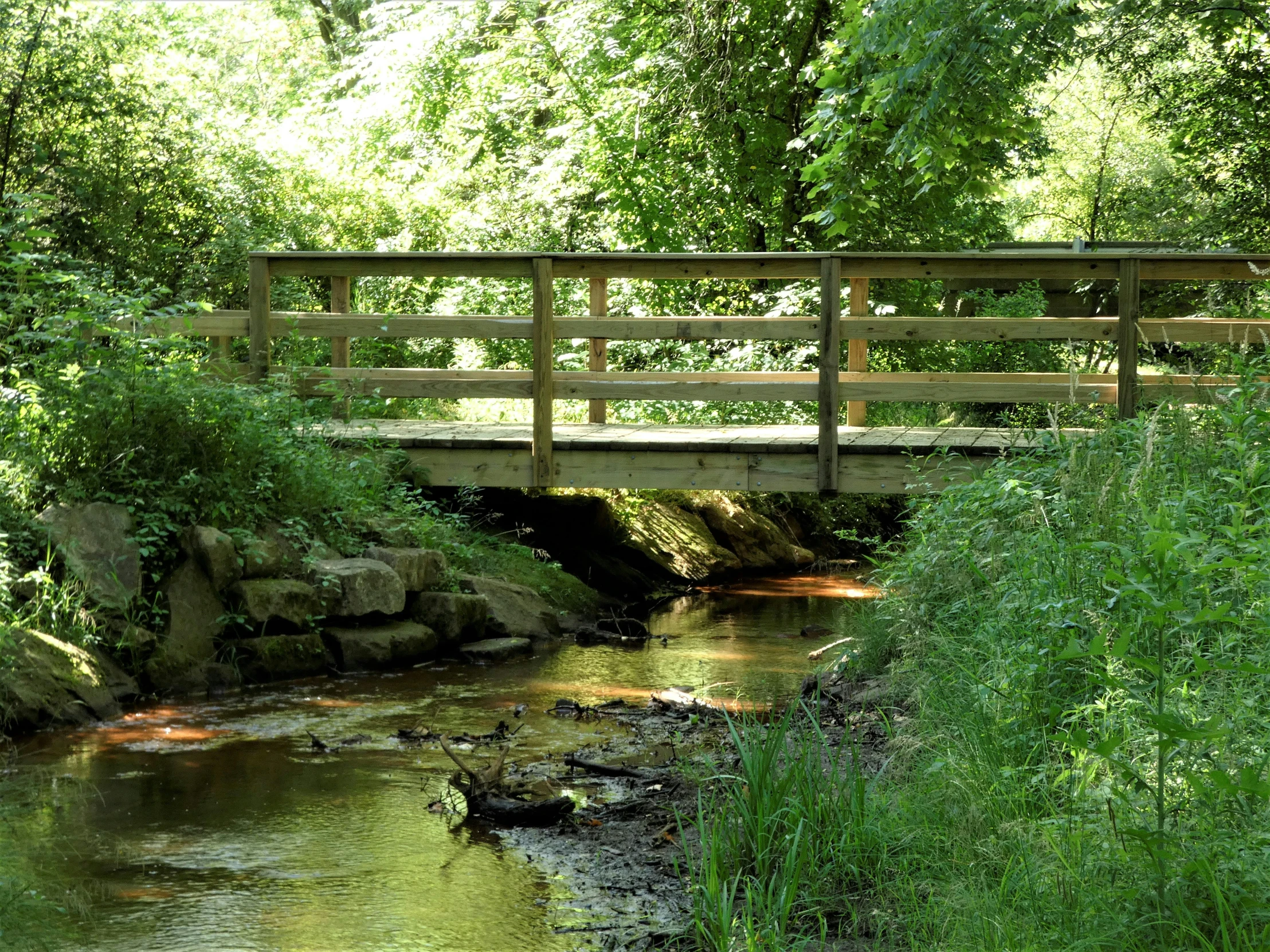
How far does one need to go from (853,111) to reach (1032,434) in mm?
3305

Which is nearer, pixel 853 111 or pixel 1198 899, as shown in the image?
pixel 1198 899

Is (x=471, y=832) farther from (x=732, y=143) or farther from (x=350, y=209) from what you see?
(x=350, y=209)

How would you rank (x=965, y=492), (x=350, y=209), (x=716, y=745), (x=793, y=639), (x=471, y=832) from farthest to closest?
(x=350, y=209) → (x=793, y=639) → (x=965, y=492) → (x=716, y=745) → (x=471, y=832)

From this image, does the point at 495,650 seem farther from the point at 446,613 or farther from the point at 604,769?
the point at 604,769

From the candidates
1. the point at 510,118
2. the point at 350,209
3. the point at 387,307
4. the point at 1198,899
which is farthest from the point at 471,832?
the point at 510,118

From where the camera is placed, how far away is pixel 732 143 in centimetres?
1264

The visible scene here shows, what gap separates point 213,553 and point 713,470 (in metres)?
3.09

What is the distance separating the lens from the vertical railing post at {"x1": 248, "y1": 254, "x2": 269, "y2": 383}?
8516 mm

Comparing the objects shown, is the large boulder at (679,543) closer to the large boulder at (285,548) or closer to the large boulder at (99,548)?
the large boulder at (285,548)

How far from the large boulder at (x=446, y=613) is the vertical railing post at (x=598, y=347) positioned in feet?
6.66

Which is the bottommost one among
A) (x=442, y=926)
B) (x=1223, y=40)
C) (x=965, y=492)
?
(x=442, y=926)

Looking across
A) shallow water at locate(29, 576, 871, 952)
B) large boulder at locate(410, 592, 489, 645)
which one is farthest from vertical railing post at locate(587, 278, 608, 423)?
shallow water at locate(29, 576, 871, 952)

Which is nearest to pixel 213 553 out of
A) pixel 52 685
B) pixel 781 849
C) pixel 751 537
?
pixel 52 685

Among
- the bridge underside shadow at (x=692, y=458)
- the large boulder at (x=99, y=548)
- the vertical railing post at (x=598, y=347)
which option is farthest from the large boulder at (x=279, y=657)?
the vertical railing post at (x=598, y=347)
